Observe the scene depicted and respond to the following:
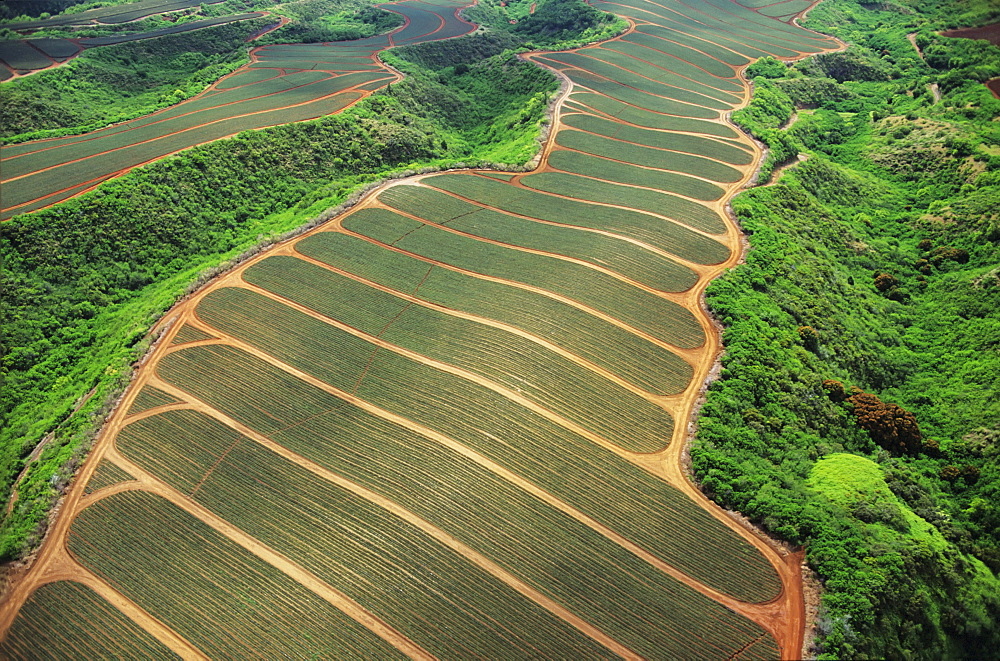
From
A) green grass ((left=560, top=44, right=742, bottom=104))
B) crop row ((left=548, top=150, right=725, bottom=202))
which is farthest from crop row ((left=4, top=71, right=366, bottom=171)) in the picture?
green grass ((left=560, top=44, right=742, bottom=104))

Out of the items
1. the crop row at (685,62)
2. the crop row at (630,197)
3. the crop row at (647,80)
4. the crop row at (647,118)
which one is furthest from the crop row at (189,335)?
the crop row at (685,62)

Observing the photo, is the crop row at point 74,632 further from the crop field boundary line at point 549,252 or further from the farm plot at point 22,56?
the farm plot at point 22,56

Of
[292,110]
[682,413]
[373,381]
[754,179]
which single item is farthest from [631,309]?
[292,110]

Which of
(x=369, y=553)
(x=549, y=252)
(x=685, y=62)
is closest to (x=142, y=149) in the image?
(x=549, y=252)

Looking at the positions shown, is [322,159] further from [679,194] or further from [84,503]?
[84,503]

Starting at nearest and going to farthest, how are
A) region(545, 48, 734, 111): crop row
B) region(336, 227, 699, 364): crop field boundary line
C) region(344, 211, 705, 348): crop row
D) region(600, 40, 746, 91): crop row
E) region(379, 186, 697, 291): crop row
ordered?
region(336, 227, 699, 364): crop field boundary line, region(344, 211, 705, 348): crop row, region(379, 186, 697, 291): crop row, region(545, 48, 734, 111): crop row, region(600, 40, 746, 91): crop row

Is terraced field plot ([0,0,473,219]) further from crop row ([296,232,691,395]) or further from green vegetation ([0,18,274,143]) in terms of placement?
crop row ([296,232,691,395])

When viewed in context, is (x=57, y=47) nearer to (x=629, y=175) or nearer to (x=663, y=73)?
(x=629, y=175)
